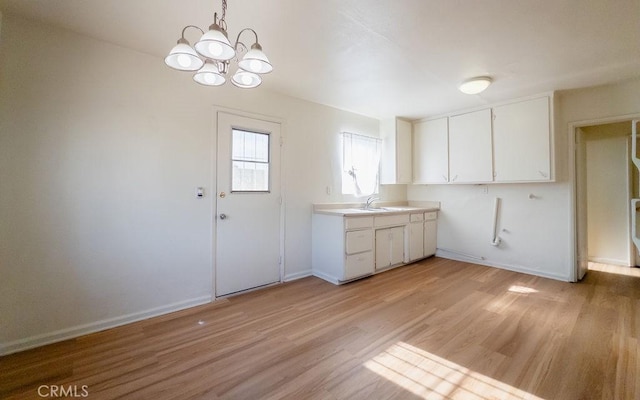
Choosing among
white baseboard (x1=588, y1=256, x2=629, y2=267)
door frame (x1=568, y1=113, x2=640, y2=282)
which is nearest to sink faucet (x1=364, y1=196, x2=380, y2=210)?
door frame (x1=568, y1=113, x2=640, y2=282)

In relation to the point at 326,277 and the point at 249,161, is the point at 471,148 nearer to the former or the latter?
the point at 326,277

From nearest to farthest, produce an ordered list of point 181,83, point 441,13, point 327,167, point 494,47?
1. point 441,13
2. point 494,47
3. point 181,83
4. point 327,167

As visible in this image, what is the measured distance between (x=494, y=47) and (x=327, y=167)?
2.30m

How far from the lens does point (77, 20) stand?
1976 mm

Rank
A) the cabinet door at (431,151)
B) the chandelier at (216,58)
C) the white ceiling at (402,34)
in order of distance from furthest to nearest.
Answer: the cabinet door at (431,151) → the white ceiling at (402,34) → the chandelier at (216,58)

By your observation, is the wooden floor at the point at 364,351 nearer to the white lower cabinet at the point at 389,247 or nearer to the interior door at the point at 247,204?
the interior door at the point at 247,204

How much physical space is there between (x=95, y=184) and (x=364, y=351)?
2.57 metres

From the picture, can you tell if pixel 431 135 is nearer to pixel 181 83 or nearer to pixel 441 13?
pixel 441 13

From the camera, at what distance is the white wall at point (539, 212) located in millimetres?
3155

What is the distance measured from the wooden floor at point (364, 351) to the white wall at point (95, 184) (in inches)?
11.3

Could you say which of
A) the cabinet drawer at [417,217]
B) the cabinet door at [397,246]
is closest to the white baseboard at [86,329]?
the cabinet door at [397,246]

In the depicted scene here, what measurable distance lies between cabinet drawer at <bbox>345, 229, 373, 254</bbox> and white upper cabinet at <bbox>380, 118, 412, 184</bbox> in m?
1.36

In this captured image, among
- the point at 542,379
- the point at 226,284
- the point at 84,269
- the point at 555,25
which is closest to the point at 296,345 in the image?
the point at 226,284

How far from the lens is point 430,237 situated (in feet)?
15.0
